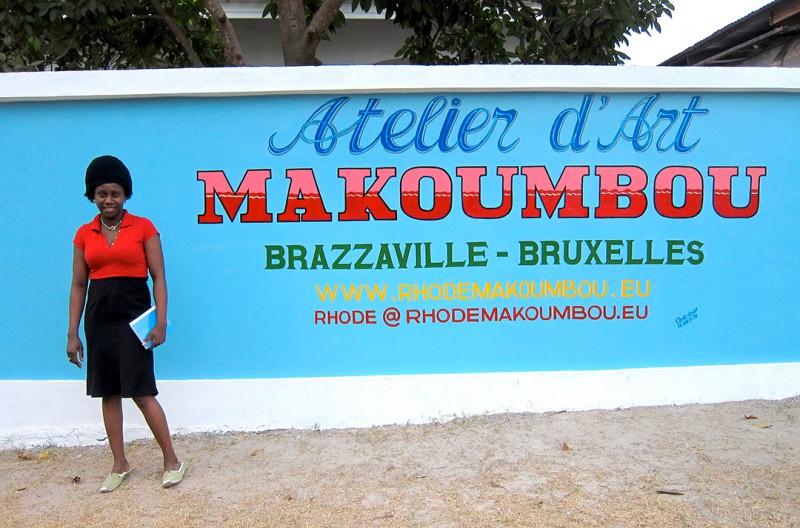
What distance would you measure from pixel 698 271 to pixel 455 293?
1.64 m

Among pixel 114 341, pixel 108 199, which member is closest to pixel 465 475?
pixel 114 341

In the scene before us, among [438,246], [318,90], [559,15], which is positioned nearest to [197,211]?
[318,90]

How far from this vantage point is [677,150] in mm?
4250

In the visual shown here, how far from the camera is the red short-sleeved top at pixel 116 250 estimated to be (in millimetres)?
3289

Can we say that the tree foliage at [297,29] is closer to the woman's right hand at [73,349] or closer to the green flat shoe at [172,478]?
the woman's right hand at [73,349]

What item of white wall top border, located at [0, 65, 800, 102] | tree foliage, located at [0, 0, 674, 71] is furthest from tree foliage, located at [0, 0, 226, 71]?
white wall top border, located at [0, 65, 800, 102]

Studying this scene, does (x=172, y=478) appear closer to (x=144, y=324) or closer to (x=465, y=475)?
(x=144, y=324)

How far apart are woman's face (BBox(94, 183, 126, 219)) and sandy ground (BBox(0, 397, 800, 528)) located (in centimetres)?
148

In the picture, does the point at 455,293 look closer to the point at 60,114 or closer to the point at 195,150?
the point at 195,150

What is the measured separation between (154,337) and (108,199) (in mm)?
735

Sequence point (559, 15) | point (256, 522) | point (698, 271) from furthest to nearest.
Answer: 1. point (559, 15)
2. point (698, 271)
3. point (256, 522)

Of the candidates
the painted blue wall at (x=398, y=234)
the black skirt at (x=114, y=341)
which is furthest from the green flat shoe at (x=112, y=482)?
the painted blue wall at (x=398, y=234)

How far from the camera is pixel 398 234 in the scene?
418 cm

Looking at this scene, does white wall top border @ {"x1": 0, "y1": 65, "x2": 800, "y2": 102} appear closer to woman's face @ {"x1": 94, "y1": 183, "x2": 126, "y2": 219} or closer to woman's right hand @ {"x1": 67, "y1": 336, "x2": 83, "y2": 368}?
woman's face @ {"x1": 94, "y1": 183, "x2": 126, "y2": 219}
